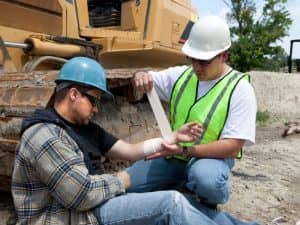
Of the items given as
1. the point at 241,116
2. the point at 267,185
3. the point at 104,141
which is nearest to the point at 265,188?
the point at 267,185

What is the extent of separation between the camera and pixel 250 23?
25.7 meters

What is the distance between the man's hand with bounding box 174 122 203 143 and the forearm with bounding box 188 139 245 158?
76mm

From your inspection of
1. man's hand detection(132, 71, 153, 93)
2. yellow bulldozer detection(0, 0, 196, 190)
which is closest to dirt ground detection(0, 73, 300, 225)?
yellow bulldozer detection(0, 0, 196, 190)

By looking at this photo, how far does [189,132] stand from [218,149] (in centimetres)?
19

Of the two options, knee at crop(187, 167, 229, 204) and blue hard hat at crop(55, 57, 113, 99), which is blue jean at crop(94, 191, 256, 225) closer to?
knee at crop(187, 167, 229, 204)

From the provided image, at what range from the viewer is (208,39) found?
295cm

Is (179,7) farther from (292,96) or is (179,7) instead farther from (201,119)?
(292,96)

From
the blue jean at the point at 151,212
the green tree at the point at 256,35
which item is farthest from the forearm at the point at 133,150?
the green tree at the point at 256,35

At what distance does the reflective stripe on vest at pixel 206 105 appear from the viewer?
2.89 m

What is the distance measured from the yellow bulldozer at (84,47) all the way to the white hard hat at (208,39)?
0.81 metres

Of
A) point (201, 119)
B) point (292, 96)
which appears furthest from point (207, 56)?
point (292, 96)

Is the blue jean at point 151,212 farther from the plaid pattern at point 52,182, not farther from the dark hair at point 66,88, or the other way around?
the dark hair at point 66,88

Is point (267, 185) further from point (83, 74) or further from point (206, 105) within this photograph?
point (83, 74)

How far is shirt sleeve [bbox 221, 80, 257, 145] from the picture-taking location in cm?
280
